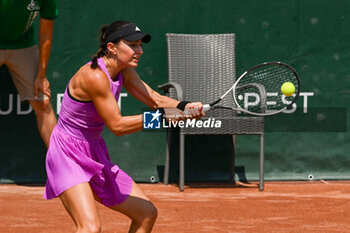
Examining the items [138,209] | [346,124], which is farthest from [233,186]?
[138,209]

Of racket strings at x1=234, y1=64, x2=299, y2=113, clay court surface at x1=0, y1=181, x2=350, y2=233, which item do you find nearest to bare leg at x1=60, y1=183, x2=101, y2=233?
clay court surface at x1=0, y1=181, x2=350, y2=233

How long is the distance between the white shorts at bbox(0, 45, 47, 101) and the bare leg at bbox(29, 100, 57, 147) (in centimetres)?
5

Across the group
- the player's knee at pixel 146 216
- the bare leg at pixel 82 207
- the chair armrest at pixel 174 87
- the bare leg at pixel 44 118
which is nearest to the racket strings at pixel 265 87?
the chair armrest at pixel 174 87

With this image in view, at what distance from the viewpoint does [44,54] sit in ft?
19.5

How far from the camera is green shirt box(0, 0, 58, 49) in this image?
19.2 ft

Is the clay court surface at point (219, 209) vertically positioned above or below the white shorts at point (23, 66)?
below

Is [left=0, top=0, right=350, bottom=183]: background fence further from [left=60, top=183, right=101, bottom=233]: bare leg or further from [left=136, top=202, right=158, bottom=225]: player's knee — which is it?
[left=60, top=183, right=101, bottom=233]: bare leg

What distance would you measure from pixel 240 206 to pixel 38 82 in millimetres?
1850

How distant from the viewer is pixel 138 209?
142 inches

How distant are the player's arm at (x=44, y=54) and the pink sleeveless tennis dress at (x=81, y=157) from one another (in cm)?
241

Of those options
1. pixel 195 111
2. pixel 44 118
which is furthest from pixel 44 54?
pixel 195 111

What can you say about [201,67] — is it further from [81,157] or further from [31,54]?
[81,157]

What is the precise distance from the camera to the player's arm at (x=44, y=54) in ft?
19.4

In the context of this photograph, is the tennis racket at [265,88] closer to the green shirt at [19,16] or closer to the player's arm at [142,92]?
the green shirt at [19,16]
